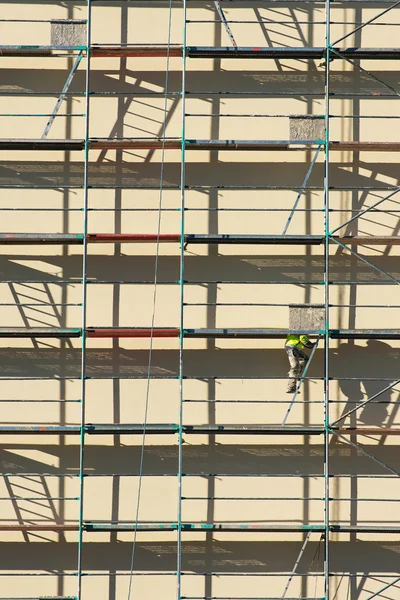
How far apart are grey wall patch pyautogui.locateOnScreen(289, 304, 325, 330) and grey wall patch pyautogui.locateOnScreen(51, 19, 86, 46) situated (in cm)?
439

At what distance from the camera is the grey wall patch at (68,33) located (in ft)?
34.8

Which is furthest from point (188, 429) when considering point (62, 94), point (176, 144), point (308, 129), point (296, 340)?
point (62, 94)

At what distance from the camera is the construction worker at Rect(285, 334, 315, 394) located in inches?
402

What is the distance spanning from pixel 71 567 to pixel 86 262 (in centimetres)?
385

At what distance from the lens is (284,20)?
1084cm

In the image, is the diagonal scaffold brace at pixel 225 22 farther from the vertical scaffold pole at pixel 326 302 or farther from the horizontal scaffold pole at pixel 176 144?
the horizontal scaffold pole at pixel 176 144

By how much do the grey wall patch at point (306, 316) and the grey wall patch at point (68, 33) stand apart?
4.39m

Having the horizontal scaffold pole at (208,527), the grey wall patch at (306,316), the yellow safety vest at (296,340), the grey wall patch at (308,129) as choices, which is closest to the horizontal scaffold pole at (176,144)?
the grey wall patch at (308,129)

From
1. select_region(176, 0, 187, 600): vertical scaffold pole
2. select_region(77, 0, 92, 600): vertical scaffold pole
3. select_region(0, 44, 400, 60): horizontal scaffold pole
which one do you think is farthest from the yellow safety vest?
select_region(0, 44, 400, 60): horizontal scaffold pole

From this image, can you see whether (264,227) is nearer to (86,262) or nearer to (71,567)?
(86,262)

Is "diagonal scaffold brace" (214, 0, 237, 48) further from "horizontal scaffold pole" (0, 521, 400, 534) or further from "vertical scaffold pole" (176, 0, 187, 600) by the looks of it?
"horizontal scaffold pole" (0, 521, 400, 534)

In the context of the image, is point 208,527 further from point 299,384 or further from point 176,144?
point 176,144

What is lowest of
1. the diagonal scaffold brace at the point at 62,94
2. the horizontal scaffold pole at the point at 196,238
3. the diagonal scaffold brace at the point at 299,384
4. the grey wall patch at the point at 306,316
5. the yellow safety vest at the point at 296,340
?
Answer: the diagonal scaffold brace at the point at 299,384

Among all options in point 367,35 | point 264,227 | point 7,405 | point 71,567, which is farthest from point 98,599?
point 367,35
